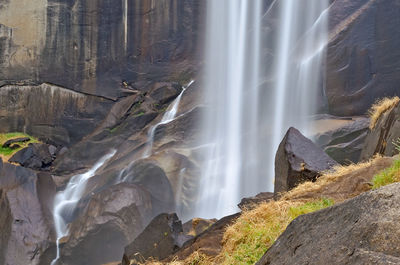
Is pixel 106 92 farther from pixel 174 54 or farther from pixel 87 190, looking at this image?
pixel 87 190

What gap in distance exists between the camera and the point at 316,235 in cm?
327

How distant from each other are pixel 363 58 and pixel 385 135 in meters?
9.37

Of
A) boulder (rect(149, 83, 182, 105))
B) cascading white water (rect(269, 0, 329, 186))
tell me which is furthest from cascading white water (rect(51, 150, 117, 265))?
cascading white water (rect(269, 0, 329, 186))

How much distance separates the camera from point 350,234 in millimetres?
2867

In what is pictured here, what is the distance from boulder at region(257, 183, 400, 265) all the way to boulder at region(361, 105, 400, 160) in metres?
5.17

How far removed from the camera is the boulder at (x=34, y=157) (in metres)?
22.6

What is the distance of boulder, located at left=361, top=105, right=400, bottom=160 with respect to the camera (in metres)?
8.26

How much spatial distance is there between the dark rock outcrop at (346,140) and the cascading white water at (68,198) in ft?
31.0

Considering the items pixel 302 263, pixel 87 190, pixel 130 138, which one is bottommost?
pixel 87 190

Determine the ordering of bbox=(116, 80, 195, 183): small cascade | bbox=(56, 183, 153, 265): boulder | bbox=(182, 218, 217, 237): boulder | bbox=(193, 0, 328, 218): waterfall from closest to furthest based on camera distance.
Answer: bbox=(182, 218, 217, 237): boulder, bbox=(56, 183, 153, 265): boulder, bbox=(193, 0, 328, 218): waterfall, bbox=(116, 80, 195, 183): small cascade

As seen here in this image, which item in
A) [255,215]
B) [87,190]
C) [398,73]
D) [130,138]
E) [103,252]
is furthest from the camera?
[130,138]

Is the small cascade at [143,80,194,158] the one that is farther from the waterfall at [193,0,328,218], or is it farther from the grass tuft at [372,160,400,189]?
the grass tuft at [372,160,400,189]

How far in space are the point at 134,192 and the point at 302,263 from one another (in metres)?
12.9

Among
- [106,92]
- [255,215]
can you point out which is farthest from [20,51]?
[255,215]
